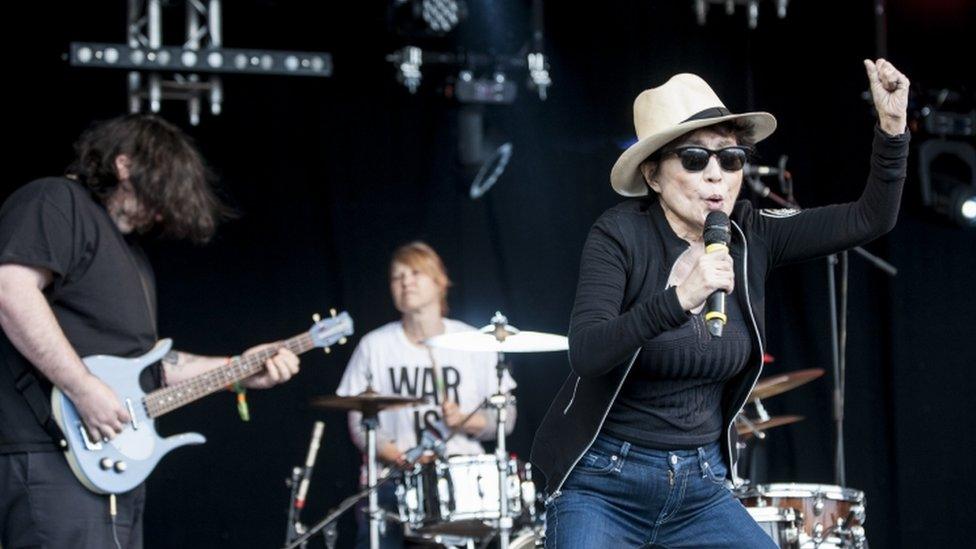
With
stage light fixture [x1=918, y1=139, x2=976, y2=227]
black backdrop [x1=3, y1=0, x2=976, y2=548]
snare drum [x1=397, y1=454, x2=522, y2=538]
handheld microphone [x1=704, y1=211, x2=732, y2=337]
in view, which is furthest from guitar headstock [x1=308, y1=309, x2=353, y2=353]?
stage light fixture [x1=918, y1=139, x2=976, y2=227]

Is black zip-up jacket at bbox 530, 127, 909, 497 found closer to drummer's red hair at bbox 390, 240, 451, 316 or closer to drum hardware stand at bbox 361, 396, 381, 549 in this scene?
drum hardware stand at bbox 361, 396, 381, 549

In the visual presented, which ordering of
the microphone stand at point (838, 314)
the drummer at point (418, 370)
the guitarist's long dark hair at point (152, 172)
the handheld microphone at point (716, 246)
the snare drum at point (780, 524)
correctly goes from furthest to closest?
1. the drummer at point (418, 370)
2. the microphone stand at point (838, 314)
3. the guitarist's long dark hair at point (152, 172)
4. the snare drum at point (780, 524)
5. the handheld microphone at point (716, 246)

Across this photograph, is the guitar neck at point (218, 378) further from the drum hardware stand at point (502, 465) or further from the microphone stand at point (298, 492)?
the microphone stand at point (298, 492)

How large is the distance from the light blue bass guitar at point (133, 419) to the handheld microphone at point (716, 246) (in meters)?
2.39

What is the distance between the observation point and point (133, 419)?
500cm

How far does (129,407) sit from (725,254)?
2.63m

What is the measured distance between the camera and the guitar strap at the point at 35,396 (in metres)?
4.71

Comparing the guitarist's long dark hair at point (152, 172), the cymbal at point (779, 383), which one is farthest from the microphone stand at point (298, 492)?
the cymbal at point (779, 383)

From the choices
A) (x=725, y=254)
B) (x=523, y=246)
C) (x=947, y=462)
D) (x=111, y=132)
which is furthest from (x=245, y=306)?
(x=725, y=254)

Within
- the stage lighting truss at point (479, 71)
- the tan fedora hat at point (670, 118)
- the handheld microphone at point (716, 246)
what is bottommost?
the handheld microphone at point (716, 246)

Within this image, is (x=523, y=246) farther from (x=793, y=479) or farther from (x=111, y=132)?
(x=111, y=132)

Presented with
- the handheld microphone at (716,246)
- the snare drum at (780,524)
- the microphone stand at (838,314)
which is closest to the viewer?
the handheld microphone at (716,246)

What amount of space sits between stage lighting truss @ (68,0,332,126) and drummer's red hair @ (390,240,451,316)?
45.6 inches

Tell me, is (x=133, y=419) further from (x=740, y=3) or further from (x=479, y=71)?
(x=740, y=3)
